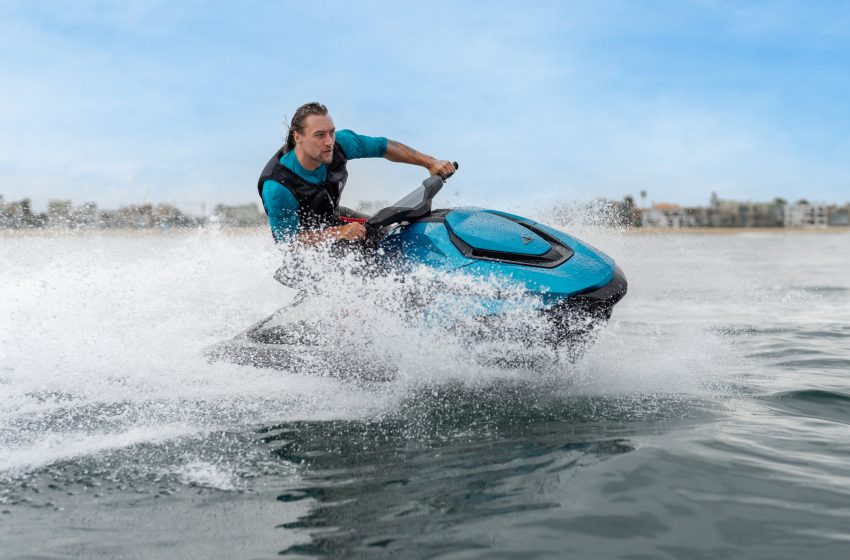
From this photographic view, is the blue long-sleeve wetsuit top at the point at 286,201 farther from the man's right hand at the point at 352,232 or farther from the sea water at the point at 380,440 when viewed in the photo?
the man's right hand at the point at 352,232

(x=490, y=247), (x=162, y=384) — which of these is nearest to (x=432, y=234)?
(x=490, y=247)

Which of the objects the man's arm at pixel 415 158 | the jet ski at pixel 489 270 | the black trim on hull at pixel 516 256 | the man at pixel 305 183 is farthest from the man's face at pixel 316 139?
the black trim on hull at pixel 516 256

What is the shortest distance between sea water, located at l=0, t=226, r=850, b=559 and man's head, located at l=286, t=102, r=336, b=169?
60cm

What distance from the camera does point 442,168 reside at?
193 inches

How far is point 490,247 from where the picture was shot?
A: 4055mm

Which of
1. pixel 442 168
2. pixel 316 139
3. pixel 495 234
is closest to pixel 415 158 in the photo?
pixel 442 168

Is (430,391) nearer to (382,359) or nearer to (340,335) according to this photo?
(382,359)

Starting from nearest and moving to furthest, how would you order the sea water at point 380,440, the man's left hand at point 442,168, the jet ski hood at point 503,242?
the sea water at point 380,440
the jet ski hood at point 503,242
the man's left hand at point 442,168

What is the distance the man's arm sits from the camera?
4.93 meters

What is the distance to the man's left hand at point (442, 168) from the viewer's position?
487 centimetres

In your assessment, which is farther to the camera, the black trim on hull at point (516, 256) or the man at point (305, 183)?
the man at point (305, 183)

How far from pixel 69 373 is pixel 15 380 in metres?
0.33

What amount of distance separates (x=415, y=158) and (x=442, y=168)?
11.8 inches

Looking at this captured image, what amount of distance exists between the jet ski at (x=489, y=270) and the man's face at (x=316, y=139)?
21.0 inches
